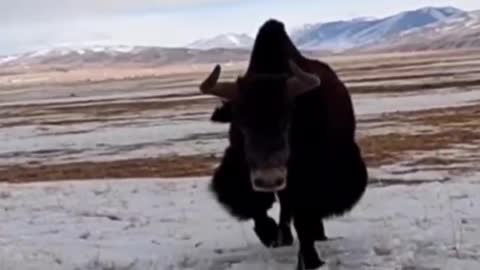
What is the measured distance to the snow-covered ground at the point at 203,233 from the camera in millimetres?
7930

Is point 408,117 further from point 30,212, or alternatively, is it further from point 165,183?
point 30,212

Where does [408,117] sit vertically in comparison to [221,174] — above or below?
below

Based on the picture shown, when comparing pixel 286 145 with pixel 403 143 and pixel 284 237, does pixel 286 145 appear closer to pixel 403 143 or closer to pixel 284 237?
pixel 284 237

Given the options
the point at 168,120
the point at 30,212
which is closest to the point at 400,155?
the point at 30,212

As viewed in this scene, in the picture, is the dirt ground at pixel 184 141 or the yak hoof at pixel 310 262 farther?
the dirt ground at pixel 184 141

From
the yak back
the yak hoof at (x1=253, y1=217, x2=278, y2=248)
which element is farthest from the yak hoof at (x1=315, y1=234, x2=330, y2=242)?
the yak back

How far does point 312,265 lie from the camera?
301 inches

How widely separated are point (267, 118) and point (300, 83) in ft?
1.53

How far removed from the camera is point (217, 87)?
7777mm

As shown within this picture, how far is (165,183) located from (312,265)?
6322 millimetres

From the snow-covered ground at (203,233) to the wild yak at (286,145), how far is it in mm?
361

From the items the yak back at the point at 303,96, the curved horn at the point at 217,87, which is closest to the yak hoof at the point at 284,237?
the yak back at the point at 303,96

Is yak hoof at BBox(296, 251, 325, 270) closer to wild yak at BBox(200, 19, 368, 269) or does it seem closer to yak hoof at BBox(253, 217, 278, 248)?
wild yak at BBox(200, 19, 368, 269)

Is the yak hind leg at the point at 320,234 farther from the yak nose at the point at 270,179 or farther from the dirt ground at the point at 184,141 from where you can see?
the dirt ground at the point at 184,141
